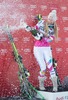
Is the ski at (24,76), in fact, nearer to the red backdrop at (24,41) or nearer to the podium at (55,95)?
the podium at (55,95)

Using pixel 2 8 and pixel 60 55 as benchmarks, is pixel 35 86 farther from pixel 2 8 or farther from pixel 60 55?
pixel 2 8

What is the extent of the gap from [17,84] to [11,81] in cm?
12

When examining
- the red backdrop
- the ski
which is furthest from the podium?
the red backdrop

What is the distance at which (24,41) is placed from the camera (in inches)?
272

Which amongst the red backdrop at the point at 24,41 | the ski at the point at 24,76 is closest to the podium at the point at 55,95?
the ski at the point at 24,76

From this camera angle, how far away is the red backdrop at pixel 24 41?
6.71 metres

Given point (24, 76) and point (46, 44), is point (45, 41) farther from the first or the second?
point (24, 76)

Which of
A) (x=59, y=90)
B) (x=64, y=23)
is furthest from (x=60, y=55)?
(x=59, y=90)

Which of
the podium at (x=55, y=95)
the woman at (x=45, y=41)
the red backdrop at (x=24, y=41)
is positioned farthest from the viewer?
the red backdrop at (x=24, y=41)

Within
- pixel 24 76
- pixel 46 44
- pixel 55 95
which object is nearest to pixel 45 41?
pixel 46 44

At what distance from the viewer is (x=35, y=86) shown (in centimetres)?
693

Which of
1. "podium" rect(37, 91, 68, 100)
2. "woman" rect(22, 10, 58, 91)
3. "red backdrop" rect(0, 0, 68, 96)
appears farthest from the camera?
"red backdrop" rect(0, 0, 68, 96)

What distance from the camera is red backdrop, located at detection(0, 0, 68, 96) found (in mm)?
6715

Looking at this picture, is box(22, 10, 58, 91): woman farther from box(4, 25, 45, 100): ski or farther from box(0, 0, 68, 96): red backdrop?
box(0, 0, 68, 96): red backdrop
